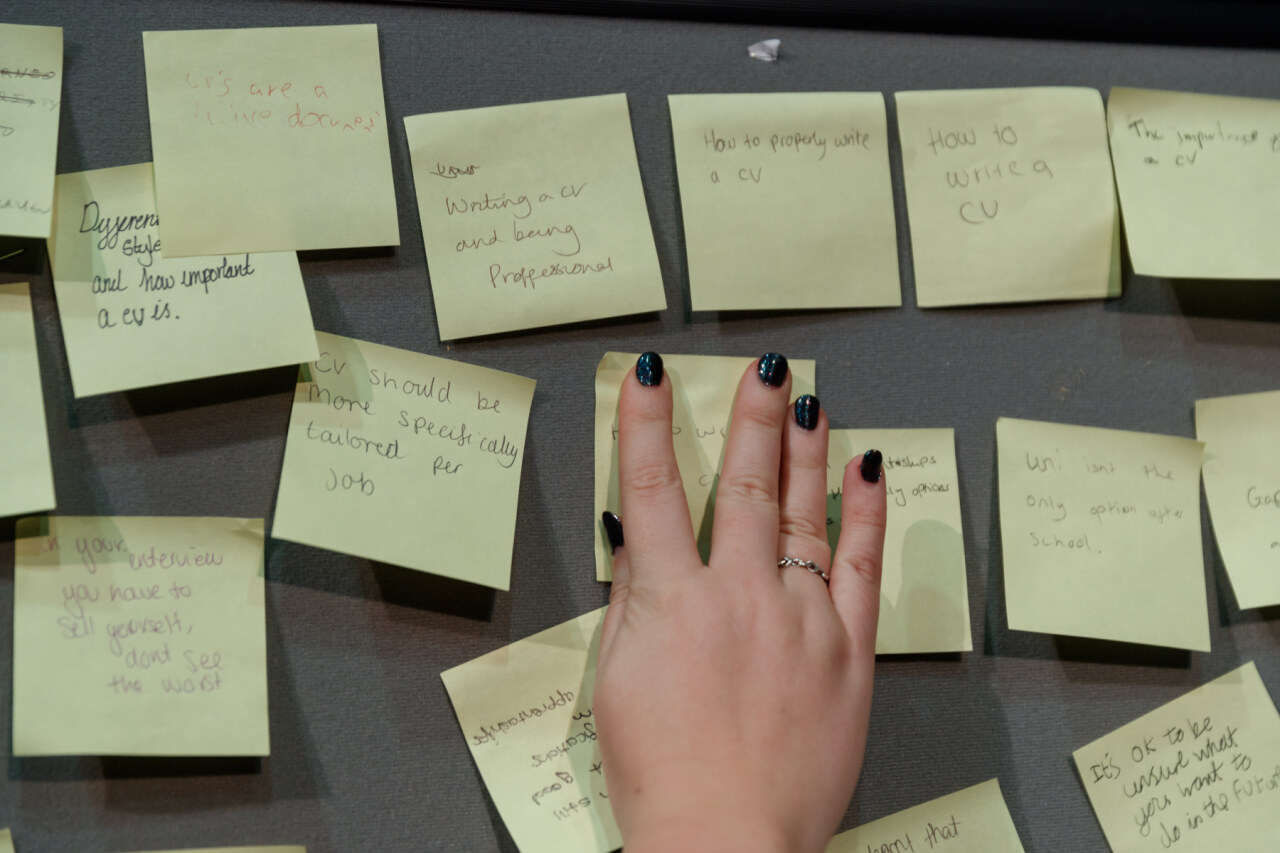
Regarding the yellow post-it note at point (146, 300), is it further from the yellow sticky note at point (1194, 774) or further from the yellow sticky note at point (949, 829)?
the yellow sticky note at point (1194, 774)

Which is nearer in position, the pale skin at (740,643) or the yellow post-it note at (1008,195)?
the pale skin at (740,643)

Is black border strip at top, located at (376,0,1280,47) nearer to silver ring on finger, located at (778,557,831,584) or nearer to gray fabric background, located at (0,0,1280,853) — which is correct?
gray fabric background, located at (0,0,1280,853)

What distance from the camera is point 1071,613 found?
596mm

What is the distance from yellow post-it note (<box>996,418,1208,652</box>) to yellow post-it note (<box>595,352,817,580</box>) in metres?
0.19

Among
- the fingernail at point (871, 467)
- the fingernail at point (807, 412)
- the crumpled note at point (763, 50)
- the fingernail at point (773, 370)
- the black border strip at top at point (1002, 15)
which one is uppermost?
the black border strip at top at point (1002, 15)

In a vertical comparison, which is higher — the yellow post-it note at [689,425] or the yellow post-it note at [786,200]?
the yellow post-it note at [786,200]

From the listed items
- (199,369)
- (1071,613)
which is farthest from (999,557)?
(199,369)

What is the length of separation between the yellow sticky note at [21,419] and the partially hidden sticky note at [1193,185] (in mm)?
706

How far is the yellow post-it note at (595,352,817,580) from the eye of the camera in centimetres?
56

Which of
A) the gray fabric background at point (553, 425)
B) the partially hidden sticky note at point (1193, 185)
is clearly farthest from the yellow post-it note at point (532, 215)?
the partially hidden sticky note at point (1193, 185)

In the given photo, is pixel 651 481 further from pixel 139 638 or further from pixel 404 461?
pixel 139 638

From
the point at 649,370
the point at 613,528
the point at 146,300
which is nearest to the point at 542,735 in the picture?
the point at 613,528

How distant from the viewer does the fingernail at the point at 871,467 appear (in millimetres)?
553

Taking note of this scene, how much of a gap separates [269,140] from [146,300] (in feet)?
0.39
